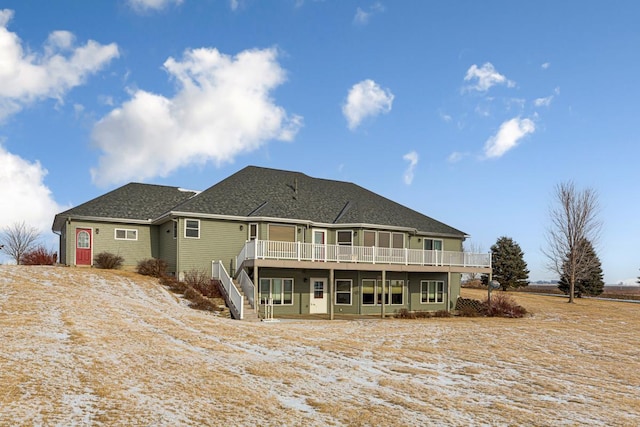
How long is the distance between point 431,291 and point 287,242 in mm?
11680

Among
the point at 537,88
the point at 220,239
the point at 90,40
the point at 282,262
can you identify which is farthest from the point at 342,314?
the point at 90,40

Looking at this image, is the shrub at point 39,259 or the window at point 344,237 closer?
the window at point 344,237

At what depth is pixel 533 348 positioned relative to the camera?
1557 centimetres

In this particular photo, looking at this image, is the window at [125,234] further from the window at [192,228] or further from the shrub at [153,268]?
the window at [192,228]

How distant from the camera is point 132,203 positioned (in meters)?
30.7

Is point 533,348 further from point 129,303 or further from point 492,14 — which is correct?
point 129,303

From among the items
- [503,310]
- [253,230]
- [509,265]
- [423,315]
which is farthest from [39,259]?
[509,265]

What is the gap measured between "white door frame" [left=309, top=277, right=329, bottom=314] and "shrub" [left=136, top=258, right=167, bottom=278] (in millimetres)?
8212

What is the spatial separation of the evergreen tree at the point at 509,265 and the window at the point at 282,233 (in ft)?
110

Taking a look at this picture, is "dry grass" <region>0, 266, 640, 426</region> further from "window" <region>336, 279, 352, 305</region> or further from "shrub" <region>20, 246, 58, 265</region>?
"shrub" <region>20, 246, 58, 265</region>

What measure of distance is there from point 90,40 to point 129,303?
11695mm

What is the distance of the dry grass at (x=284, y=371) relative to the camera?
24.6 ft

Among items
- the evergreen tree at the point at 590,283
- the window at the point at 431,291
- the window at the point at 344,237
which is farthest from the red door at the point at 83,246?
the evergreen tree at the point at 590,283

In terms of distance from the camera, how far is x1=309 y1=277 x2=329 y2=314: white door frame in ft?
89.5
